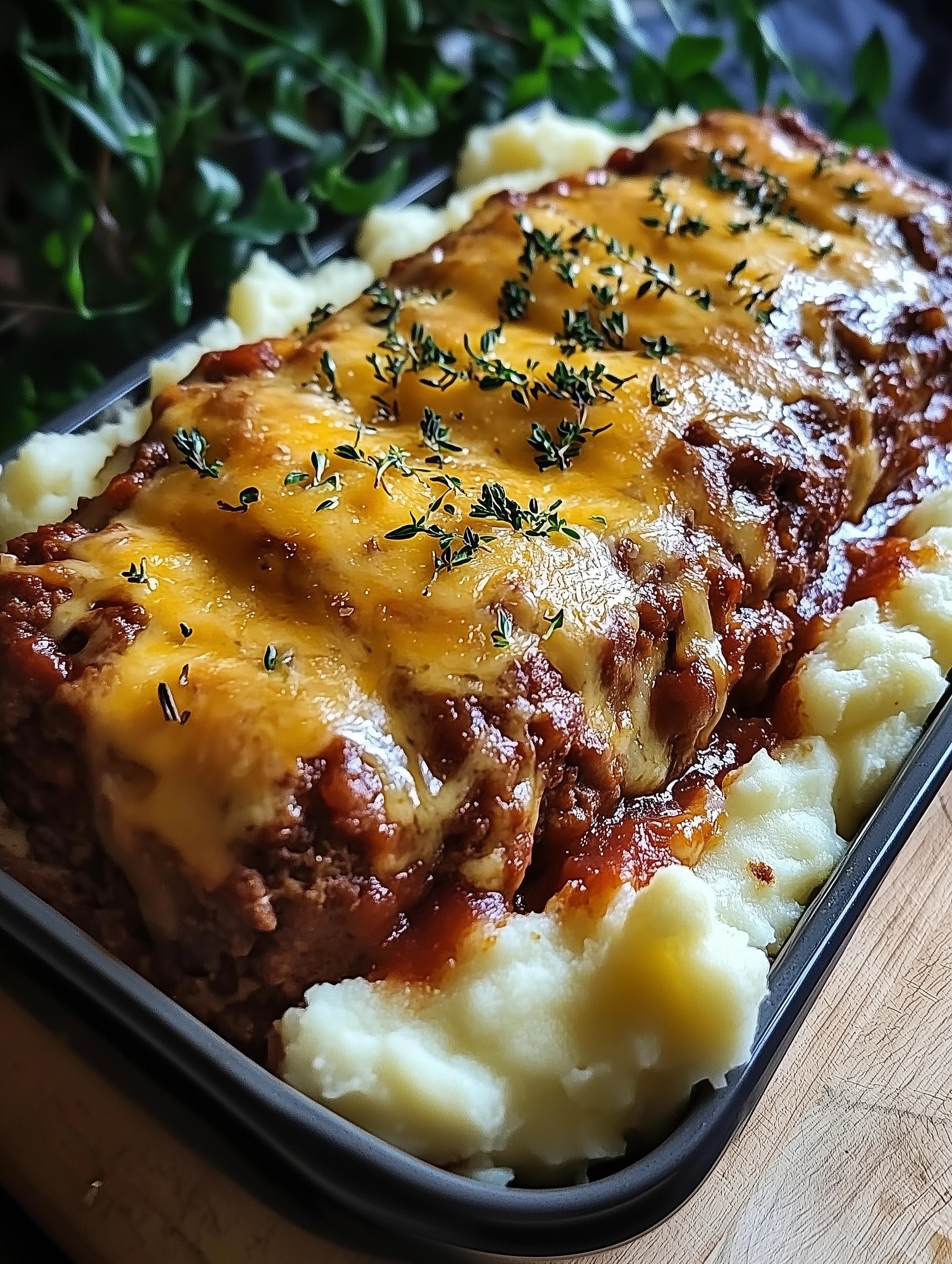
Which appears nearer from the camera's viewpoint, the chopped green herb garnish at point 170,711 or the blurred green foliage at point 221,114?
the chopped green herb garnish at point 170,711

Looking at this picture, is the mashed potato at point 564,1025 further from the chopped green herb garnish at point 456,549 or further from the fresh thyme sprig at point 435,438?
the fresh thyme sprig at point 435,438

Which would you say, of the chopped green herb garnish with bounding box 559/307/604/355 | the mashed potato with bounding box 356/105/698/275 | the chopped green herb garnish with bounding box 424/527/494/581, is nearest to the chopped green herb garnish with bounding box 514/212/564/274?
the chopped green herb garnish with bounding box 559/307/604/355

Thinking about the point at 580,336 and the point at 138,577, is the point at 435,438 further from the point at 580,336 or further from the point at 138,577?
the point at 138,577

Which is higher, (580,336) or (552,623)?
(580,336)

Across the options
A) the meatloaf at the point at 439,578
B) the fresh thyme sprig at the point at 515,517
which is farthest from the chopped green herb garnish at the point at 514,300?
the fresh thyme sprig at the point at 515,517

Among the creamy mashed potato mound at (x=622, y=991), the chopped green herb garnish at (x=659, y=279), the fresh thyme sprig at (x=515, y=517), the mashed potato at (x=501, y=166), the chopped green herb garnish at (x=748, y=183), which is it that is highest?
the chopped green herb garnish at (x=748, y=183)

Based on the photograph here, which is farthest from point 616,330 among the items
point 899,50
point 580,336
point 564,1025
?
point 899,50

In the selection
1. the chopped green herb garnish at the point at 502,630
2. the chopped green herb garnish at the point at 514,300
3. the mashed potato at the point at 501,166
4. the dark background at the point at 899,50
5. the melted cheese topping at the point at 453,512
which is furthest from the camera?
the dark background at the point at 899,50
